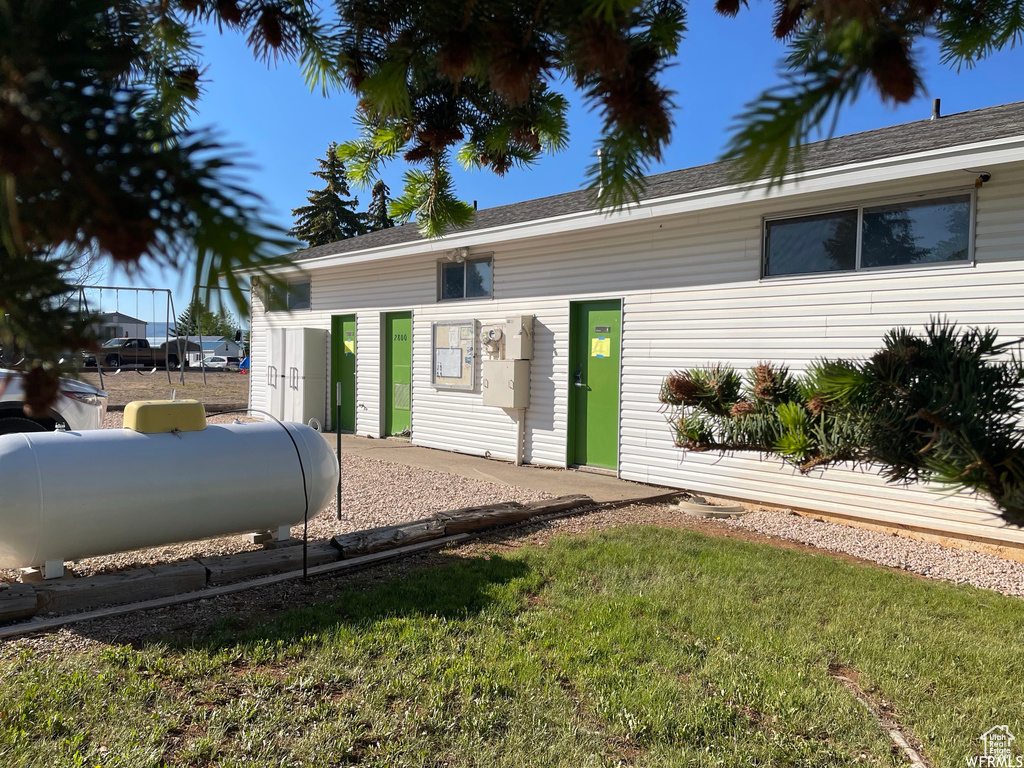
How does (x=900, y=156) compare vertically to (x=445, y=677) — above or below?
above

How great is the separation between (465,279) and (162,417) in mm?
6651

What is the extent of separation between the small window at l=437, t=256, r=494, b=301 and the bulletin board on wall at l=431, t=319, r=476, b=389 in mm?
519

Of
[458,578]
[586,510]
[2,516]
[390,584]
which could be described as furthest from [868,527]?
[2,516]

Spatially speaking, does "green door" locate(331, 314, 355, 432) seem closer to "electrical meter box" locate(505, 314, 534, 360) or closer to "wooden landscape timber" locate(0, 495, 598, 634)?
"electrical meter box" locate(505, 314, 534, 360)

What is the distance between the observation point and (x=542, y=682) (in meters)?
3.33

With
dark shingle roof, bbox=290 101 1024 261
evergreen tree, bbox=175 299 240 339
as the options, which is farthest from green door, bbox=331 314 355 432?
evergreen tree, bbox=175 299 240 339

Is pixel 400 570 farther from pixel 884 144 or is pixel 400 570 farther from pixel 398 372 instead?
pixel 398 372

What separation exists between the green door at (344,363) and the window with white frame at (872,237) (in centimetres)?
828

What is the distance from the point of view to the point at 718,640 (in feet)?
A: 12.7

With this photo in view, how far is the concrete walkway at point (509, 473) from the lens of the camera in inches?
313

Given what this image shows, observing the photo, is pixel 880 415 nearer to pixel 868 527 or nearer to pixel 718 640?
pixel 718 640

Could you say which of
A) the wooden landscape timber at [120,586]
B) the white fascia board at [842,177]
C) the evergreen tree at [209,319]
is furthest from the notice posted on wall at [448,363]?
the evergreen tree at [209,319]

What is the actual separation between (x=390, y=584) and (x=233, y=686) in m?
1.58

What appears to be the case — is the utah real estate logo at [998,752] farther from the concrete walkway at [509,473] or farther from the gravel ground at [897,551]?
the concrete walkway at [509,473]
